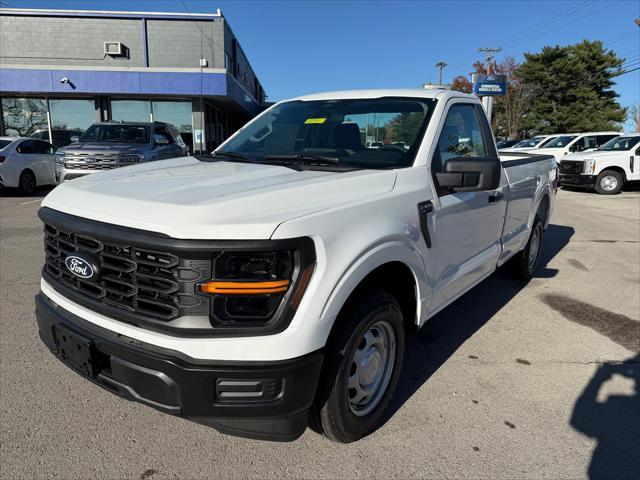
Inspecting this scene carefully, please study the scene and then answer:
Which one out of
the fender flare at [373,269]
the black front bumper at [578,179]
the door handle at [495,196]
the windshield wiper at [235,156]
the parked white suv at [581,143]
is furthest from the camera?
the parked white suv at [581,143]

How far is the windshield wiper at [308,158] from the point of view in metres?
2.99

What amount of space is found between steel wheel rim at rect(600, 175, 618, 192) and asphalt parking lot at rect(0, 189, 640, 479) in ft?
41.6

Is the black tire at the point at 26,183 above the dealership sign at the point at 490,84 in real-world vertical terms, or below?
below

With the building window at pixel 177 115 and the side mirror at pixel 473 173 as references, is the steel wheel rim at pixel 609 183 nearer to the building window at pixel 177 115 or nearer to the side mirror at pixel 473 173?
the side mirror at pixel 473 173

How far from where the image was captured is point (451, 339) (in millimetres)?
4023

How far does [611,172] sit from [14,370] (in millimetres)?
16975

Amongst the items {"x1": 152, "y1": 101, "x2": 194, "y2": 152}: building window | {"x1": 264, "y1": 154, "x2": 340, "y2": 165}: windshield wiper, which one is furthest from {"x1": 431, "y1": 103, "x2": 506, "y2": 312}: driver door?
{"x1": 152, "y1": 101, "x2": 194, "y2": 152}: building window

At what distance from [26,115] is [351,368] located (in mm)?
24917

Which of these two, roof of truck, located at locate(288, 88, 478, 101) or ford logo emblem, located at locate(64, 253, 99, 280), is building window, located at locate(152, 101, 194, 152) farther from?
ford logo emblem, located at locate(64, 253, 99, 280)

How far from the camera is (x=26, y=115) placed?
2219 centimetres

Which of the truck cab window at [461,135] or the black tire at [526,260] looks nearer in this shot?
the truck cab window at [461,135]

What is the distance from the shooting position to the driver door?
305cm

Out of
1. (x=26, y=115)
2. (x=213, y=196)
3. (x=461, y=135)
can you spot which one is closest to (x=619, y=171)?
(x=461, y=135)

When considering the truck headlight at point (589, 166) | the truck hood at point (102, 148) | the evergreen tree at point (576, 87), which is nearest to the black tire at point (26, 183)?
the truck hood at point (102, 148)
